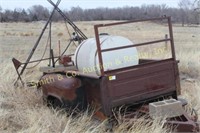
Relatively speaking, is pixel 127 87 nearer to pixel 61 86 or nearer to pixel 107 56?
pixel 107 56

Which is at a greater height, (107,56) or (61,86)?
(107,56)

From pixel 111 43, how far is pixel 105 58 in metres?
0.35

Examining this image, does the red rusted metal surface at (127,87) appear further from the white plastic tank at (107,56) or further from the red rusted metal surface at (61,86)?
the white plastic tank at (107,56)

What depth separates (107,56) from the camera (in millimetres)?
5508

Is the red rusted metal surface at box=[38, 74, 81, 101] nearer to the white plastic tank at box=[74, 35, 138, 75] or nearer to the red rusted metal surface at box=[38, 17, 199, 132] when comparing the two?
the red rusted metal surface at box=[38, 17, 199, 132]

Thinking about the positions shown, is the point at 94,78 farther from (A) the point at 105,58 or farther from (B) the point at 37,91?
(B) the point at 37,91

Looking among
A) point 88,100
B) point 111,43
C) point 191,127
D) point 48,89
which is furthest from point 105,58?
point 191,127

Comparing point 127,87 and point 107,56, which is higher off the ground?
point 107,56

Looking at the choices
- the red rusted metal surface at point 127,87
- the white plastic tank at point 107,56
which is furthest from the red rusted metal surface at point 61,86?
the white plastic tank at point 107,56

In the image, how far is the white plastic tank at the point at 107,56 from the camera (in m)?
5.54

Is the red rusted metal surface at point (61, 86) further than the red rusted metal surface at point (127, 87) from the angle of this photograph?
Yes

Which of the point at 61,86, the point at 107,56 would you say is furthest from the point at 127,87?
the point at 61,86

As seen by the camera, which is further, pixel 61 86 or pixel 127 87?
pixel 61 86

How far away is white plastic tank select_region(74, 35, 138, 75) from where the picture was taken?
5.54 meters
